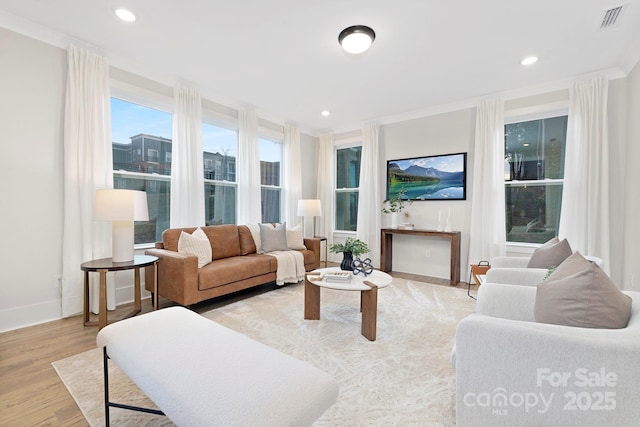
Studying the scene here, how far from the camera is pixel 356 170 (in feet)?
19.0

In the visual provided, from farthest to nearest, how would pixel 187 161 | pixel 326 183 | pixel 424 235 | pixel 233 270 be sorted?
1. pixel 326 183
2. pixel 424 235
3. pixel 187 161
4. pixel 233 270

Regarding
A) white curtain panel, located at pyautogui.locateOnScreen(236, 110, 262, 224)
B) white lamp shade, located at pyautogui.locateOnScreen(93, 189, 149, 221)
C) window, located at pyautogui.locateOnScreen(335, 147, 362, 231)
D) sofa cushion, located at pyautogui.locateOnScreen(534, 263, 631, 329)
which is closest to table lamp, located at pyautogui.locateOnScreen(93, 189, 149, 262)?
white lamp shade, located at pyautogui.locateOnScreen(93, 189, 149, 221)

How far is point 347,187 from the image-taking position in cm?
588

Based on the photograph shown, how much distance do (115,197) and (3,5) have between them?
1769 millimetres

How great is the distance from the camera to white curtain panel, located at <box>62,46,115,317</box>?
2.77 metres

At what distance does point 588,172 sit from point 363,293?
3161 mm

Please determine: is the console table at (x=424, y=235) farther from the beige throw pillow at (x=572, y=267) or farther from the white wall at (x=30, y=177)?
the white wall at (x=30, y=177)

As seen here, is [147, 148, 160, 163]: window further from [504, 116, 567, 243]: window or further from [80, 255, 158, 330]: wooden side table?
[504, 116, 567, 243]: window

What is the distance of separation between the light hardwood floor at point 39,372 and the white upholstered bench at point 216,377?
467mm

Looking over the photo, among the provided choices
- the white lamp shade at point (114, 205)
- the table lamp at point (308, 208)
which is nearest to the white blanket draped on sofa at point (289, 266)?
the table lamp at point (308, 208)

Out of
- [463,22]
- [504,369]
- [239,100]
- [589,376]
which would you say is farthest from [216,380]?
[239,100]

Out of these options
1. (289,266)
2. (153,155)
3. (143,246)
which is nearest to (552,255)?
(289,266)

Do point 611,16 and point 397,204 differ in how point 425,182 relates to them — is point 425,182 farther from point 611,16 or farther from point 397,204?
point 611,16

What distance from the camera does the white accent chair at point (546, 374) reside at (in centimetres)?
93
